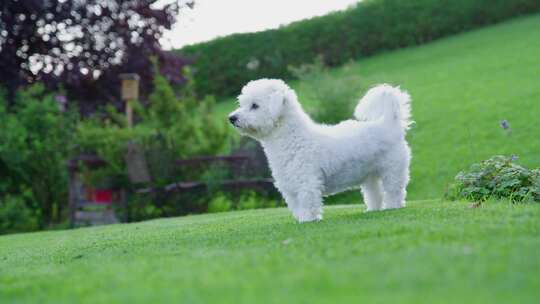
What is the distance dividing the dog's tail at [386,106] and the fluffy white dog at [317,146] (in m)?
0.01

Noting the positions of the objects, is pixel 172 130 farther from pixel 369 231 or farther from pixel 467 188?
pixel 369 231

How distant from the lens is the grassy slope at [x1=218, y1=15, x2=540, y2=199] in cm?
1683

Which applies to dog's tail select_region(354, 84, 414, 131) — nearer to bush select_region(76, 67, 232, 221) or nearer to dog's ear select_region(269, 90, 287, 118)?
dog's ear select_region(269, 90, 287, 118)

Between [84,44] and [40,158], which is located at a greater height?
[84,44]

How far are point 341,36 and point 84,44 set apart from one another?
14828mm

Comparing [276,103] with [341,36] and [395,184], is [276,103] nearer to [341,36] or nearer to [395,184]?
[395,184]

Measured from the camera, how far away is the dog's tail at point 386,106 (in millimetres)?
7027

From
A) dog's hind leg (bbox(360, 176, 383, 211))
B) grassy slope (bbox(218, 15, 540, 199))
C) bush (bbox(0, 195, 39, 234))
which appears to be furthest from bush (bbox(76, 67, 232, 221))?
dog's hind leg (bbox(360, 176, 383, 211))

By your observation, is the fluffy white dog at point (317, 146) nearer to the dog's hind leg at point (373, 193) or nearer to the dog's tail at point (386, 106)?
the dog's tail at point (386, 106)

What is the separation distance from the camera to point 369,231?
16.0 feet

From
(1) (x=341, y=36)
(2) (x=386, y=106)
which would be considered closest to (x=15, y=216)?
(2) (x=386, y=106)

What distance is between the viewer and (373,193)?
732 centimetres

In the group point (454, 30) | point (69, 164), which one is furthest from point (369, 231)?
point (454, 30)

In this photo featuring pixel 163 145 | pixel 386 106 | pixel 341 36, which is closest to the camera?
pixel 386 106
